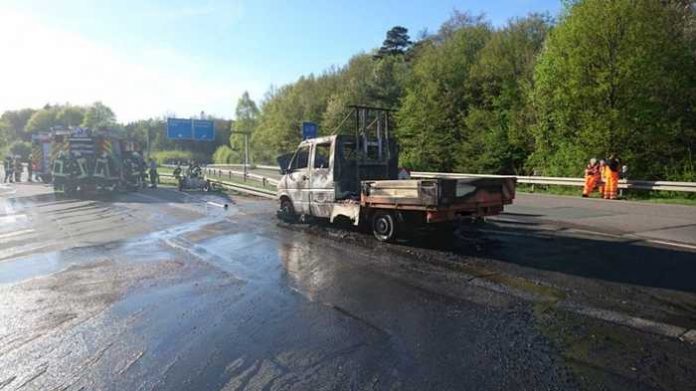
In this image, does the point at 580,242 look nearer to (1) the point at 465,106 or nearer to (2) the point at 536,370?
(2) the point at 536,370

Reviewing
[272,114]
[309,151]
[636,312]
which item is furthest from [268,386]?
[272,114]

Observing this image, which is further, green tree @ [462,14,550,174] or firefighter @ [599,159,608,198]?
green tree @ [462,14,550,174]

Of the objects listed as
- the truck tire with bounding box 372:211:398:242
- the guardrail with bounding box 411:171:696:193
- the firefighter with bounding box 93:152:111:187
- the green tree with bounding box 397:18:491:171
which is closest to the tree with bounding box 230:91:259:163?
the green tree with bounding box 397:18:491:171

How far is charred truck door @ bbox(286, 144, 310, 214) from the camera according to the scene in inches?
475

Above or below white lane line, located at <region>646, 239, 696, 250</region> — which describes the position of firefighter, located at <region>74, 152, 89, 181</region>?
above

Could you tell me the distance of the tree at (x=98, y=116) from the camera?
3839 inches

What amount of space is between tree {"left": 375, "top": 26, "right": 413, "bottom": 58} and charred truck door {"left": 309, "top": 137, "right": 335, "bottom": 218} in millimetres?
45026

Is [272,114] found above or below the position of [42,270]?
above

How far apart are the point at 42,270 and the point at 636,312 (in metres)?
8.47

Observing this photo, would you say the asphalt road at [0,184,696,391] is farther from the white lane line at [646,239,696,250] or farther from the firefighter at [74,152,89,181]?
the firefighter at [74,152,89,181]

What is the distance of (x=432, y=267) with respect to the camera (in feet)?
25.1

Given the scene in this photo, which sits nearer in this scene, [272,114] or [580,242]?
[580,242]

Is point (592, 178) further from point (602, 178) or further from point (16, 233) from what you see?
point (16, 233)

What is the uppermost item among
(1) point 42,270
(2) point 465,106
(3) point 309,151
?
(2) point 465,106
